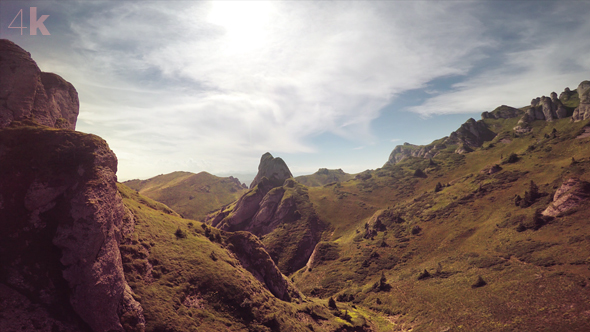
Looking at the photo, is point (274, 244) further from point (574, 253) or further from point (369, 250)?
point (574, 253)

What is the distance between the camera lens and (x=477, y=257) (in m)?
64.9

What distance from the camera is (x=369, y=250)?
100750mm

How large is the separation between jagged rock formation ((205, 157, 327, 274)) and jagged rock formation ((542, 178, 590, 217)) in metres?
102

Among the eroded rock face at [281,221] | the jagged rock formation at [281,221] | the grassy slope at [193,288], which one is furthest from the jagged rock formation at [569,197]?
the eroded rock face at [281,221]

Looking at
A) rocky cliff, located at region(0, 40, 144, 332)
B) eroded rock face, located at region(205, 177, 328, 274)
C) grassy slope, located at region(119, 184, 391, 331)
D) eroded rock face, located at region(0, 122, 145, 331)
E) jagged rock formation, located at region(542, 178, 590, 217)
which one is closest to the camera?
rocky cliff, located at region(0, 40, 144, 332)

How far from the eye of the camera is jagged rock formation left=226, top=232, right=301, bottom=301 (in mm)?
50750

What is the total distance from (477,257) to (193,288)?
267 feet

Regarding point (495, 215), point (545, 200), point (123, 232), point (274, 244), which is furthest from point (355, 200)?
point (123, 232)

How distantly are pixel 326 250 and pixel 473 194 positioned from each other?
79954 mm

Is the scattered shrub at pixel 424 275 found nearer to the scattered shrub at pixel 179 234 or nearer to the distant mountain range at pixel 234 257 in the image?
the distant mountain range at pixel 234 257

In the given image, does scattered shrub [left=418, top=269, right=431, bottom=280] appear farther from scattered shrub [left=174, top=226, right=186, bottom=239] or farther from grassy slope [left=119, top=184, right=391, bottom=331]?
scattered shrub [left=174, top=226, right=186, bottom=239]

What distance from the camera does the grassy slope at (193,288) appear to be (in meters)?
28.0

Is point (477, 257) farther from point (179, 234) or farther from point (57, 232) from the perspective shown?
point (57, 232)

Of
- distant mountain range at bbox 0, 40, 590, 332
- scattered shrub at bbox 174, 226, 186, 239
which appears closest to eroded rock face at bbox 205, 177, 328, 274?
distant mountain range at bbox 0, 40, 590, 332
